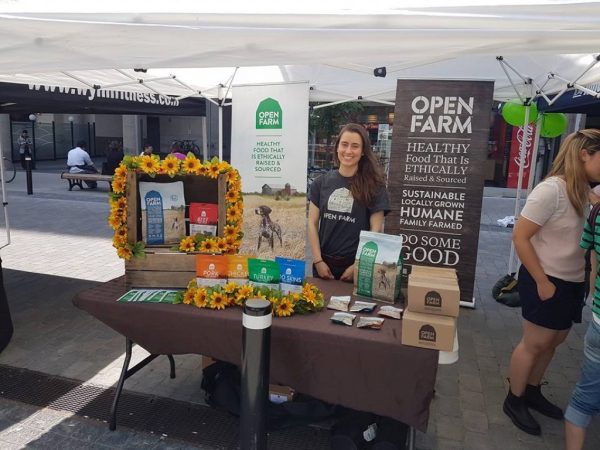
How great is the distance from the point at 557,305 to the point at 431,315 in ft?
3.35

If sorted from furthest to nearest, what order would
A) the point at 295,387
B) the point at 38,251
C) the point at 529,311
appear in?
the point at 38,251, the point at 529,311, the point at 295,387

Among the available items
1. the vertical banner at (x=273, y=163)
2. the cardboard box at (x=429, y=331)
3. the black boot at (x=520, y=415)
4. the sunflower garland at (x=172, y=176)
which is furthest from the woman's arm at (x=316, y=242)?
the vertical banner at (x=273, y=163)

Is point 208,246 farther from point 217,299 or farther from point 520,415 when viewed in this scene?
point 520,415

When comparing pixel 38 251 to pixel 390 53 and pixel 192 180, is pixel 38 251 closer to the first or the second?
pixel 192 180

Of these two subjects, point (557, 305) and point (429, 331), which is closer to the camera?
point (429, 331)

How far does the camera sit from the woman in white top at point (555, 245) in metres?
2.41

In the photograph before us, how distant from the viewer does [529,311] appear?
2631 millimetres

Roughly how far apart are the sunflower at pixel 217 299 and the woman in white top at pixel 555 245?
157cm

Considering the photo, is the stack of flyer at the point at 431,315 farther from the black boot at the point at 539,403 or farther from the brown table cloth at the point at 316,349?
the black boot at the point at 539,403

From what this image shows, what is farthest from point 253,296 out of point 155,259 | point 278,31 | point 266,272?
point 278,31

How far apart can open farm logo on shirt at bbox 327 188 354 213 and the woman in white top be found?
967 millimetres

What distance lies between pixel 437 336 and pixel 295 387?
0.74m

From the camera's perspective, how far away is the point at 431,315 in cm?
197

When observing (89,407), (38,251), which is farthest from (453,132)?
(38,251)
